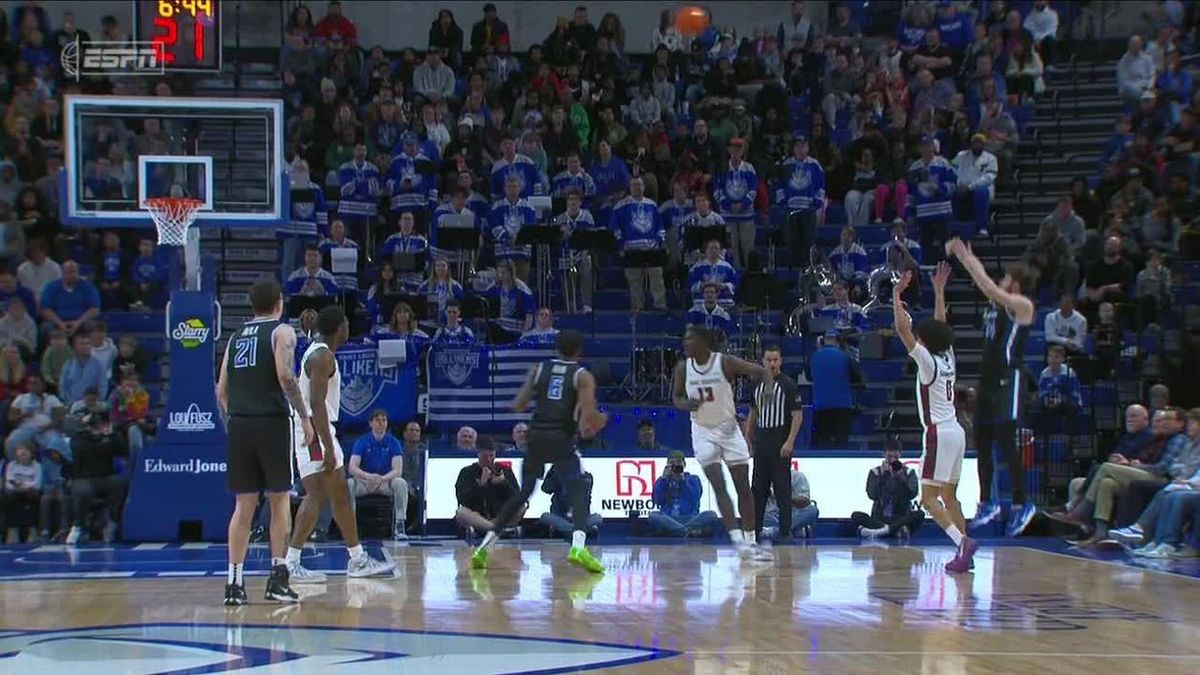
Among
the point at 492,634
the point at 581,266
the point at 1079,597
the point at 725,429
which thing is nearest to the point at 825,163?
the point at 581,266

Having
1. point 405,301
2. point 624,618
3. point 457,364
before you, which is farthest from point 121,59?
point 624,618

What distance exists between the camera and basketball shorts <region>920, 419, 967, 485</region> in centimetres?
1359

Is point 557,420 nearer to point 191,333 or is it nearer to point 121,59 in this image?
point 191,333

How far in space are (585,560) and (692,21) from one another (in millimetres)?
16673

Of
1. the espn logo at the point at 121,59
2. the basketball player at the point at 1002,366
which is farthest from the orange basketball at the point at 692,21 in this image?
the basketball player at the point at 1002,366

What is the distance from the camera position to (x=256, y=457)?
11.1 m

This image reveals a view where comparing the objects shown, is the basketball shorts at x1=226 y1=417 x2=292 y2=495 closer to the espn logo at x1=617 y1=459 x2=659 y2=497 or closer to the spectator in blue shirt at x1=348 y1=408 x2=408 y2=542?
the spectator in blue shirt at x1=348 y1=408 x2=408 y2=542

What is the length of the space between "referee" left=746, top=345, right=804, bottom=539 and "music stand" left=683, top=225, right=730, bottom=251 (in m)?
5.40

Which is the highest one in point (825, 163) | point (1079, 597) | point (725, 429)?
point (825, 163)

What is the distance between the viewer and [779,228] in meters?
24.1

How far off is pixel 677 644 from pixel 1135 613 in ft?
11.7

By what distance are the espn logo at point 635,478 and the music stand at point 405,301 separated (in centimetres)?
358

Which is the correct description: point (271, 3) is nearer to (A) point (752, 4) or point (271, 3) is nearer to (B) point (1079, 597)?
(A) point (752, 4)

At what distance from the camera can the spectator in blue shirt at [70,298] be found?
71.5 ft
